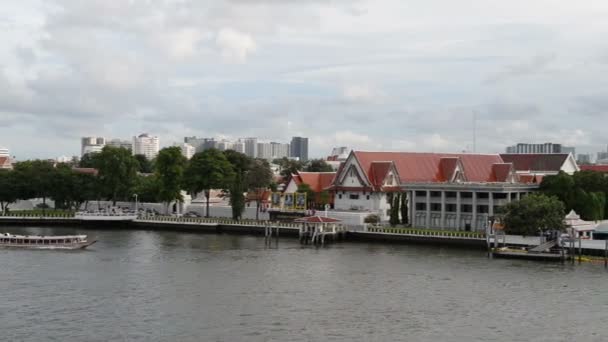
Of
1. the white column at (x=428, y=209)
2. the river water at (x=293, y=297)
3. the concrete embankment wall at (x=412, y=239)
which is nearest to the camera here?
the river water at (x=293, y=297)

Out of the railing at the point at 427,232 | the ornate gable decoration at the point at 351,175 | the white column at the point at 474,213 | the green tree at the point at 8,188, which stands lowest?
the railing at the point at 427,232

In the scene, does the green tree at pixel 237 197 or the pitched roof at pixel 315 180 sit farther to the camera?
the pitched roof at pixel 315 180

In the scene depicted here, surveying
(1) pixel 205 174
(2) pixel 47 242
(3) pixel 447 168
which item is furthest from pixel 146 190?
(2) pixel 47 242

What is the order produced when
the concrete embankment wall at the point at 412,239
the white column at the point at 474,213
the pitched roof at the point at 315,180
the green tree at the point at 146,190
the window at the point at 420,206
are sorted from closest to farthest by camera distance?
the concrete embankment wall at the point at 412,239, the white column at the point at 474,213, the window at the point at 420,206, the pitched roof at the point at 315,180, the green tree at the point at 146,190

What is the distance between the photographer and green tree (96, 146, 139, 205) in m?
97.2

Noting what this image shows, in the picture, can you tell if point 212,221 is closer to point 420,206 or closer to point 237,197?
point 237,197

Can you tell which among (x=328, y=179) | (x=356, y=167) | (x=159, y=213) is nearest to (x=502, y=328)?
(x=356, y=167)

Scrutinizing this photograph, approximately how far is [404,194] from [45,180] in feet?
140

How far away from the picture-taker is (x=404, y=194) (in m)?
81.4

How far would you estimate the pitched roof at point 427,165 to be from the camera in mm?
86750

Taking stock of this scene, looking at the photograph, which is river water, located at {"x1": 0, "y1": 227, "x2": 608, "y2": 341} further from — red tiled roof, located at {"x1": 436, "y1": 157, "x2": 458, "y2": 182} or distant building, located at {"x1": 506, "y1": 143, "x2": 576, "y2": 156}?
distant building, located at {"x1": 506, "y1": 143, "x2": 576, "y2": 156}

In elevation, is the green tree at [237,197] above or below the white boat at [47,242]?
above

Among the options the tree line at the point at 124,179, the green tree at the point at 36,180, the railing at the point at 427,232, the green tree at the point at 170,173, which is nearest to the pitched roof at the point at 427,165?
the railing at the point at 427,232

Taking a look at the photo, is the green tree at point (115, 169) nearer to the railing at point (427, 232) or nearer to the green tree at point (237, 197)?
the green tree at point (237, 197)
